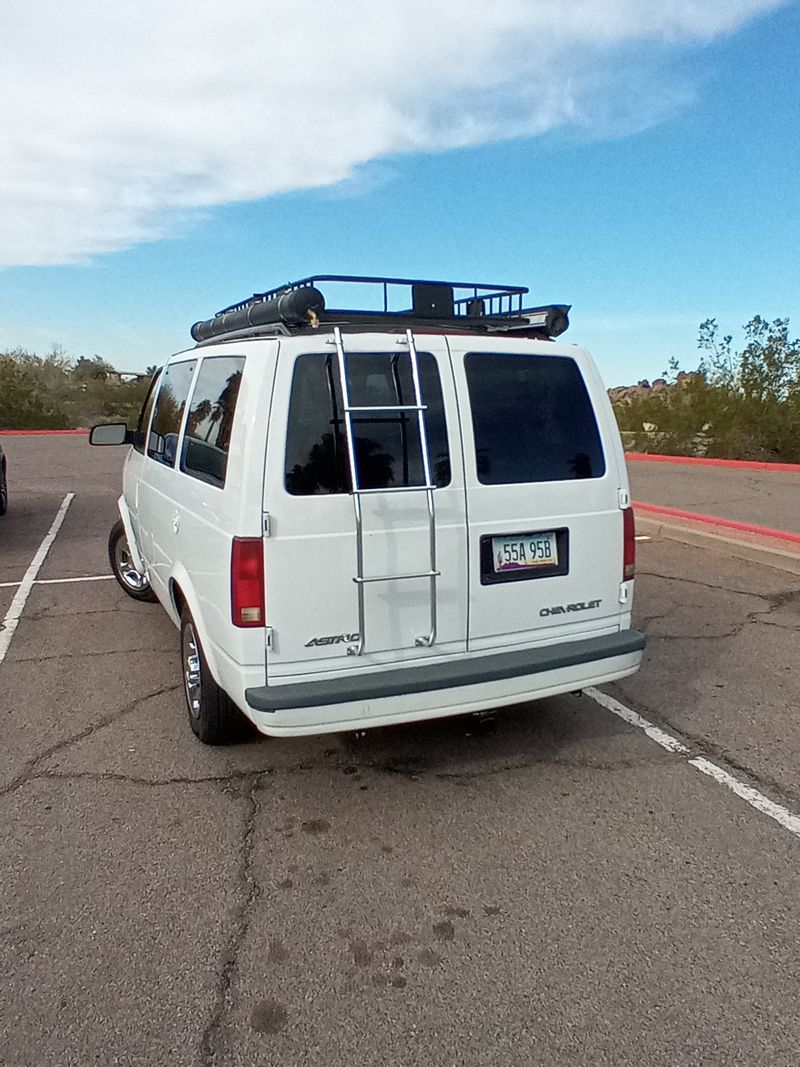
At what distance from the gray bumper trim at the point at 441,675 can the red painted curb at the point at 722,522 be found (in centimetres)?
581

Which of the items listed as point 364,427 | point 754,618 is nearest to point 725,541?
point 754,618

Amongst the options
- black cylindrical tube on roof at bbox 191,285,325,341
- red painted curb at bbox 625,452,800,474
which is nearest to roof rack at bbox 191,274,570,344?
black cylindrical tube on roof at bbox 191,285,325,341

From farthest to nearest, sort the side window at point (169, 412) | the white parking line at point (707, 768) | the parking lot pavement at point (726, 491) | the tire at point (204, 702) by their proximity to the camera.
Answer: the parking lot pavement at point (726, 491) → the side window at point (169, 412) → the tire at point (204, 702) → the white parking line at point (707, 768)

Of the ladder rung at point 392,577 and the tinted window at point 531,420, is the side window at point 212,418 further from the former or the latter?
the tinted window at point 531,420

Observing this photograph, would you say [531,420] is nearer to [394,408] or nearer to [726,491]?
[394,408]

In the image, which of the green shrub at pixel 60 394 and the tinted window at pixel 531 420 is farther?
the green shrub at pixel 60 394

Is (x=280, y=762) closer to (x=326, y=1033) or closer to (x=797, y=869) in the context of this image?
(x=326, y=1033)

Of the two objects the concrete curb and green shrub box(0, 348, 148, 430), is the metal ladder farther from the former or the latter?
green shrub box(0, 348, 148, 430)

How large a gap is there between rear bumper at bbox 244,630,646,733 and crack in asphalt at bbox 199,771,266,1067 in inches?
18.8

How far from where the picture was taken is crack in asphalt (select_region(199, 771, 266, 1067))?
7.59ft

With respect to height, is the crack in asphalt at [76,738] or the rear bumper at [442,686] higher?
the rear bumper at [442,686]

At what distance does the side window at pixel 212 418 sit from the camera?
3551 millimetres

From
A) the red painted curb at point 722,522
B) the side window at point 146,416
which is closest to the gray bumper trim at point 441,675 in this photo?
the side window at point 146,416

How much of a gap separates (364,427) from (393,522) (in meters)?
0.42
